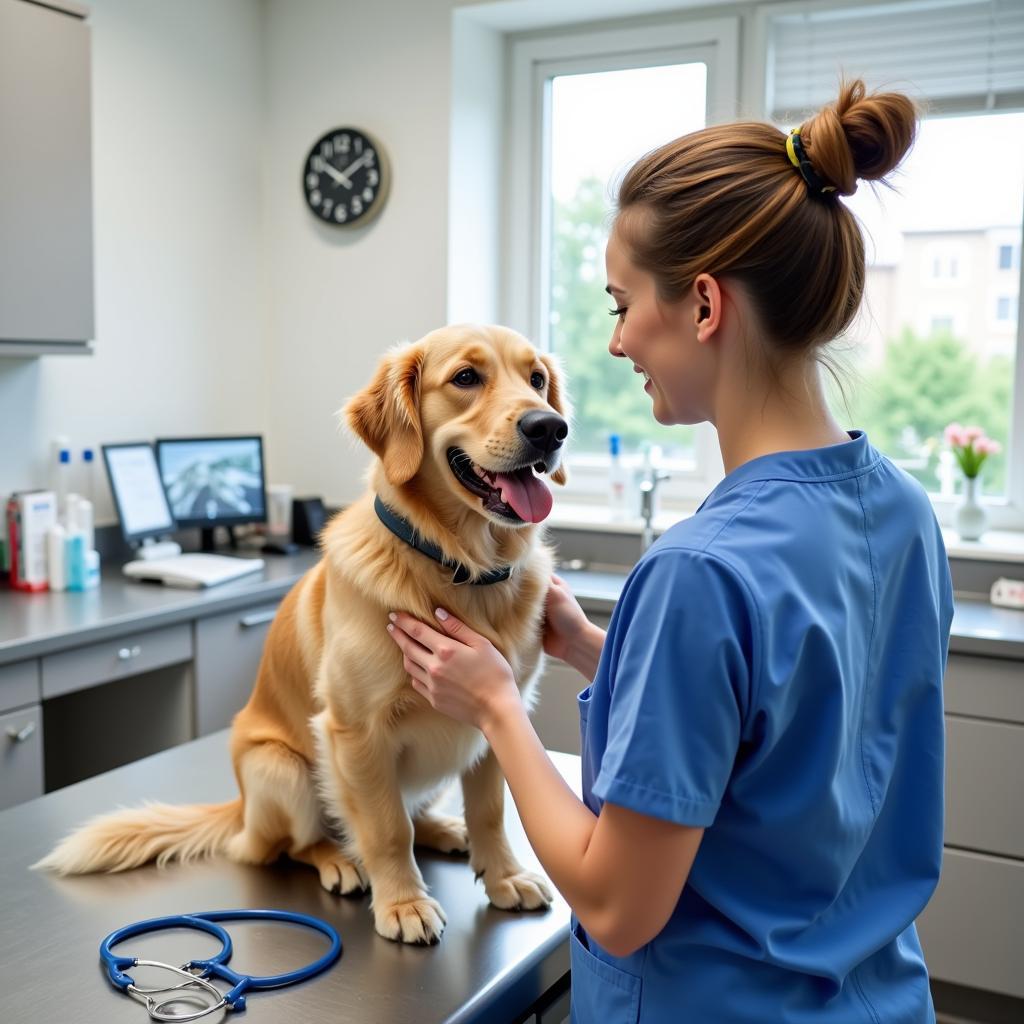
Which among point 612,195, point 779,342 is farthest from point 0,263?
point 779,342

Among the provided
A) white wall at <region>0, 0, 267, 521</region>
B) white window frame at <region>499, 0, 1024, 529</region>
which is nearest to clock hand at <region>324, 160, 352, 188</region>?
white wall at <region>0, 0, 267, 521</region>

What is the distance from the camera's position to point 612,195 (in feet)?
3.28

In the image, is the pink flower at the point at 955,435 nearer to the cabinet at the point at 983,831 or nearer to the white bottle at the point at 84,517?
the cabinet at the point at 983,831

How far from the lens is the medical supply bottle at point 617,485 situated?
336 cm

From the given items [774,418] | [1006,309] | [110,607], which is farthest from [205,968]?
[1006,309]

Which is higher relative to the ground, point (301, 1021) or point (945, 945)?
point (301, 1021)

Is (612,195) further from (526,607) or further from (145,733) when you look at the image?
(145,733)

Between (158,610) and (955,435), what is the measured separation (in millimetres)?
2108

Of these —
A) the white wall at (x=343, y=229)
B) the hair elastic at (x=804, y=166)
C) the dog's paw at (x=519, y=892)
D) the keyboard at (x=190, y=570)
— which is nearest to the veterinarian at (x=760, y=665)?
the hair elastic at (x=804, y=166)

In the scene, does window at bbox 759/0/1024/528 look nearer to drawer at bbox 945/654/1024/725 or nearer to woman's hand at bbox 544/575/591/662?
drawer at bbox 945/654/1024/725

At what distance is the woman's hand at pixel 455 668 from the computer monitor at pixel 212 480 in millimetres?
2160

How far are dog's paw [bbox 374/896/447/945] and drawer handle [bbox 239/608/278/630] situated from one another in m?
1.70

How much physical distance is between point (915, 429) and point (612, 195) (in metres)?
2.47

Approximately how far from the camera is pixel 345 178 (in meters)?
3.48
